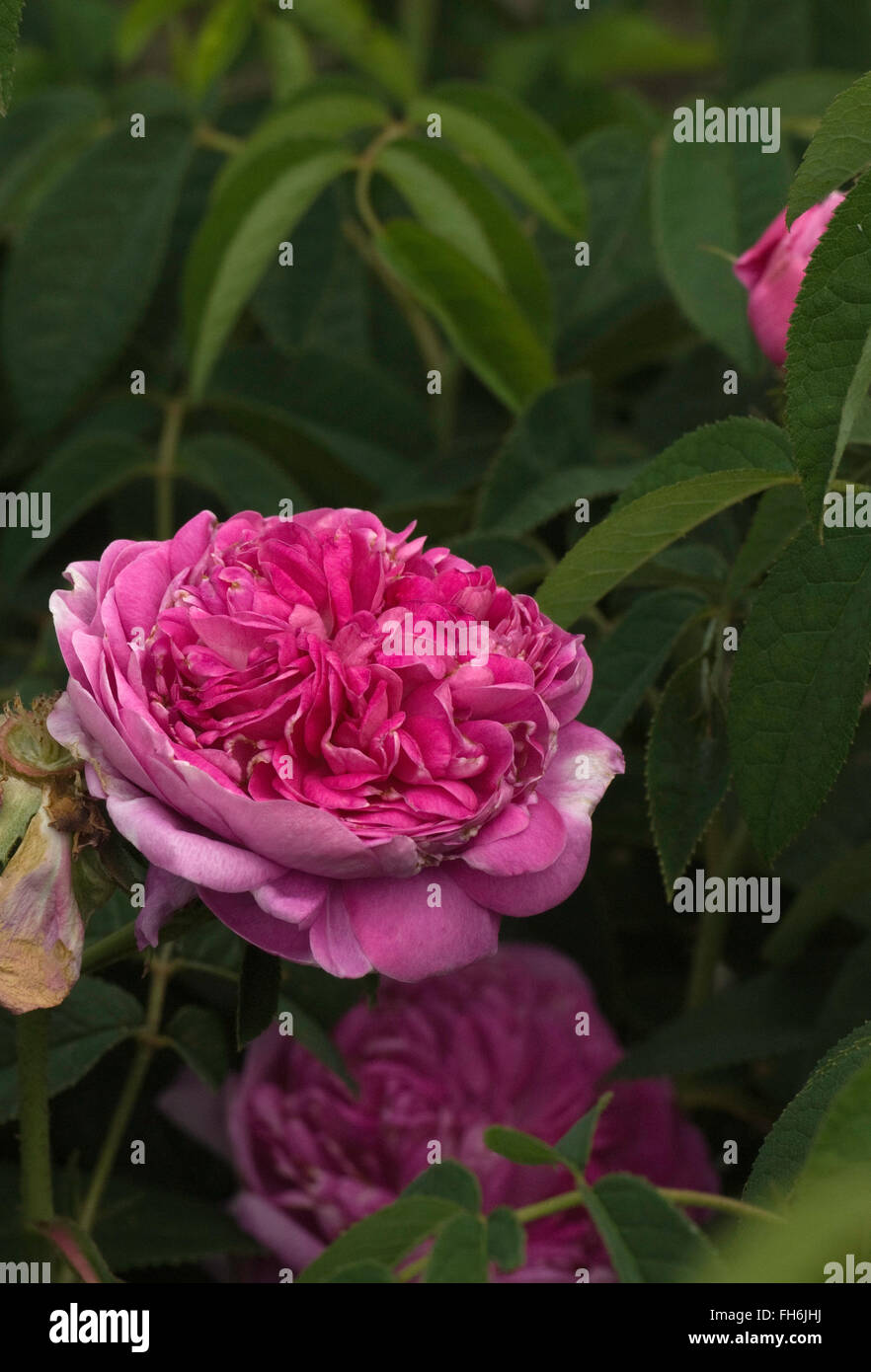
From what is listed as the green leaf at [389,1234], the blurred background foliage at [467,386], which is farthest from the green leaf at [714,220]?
the green leaf at [389,1234]

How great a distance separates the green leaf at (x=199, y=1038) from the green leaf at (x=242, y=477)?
0.21 m

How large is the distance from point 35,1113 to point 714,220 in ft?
1.40

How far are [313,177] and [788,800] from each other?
348 millimetres

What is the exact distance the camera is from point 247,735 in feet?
1.05

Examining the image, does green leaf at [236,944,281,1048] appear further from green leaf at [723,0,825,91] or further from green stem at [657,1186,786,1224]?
green leaf at [723,0,825,91]

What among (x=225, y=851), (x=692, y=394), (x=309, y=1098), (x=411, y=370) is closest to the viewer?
(x=225, y=851)

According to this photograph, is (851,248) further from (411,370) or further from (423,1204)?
(411,370)

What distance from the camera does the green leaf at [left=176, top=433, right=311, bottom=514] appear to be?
58 centimetres

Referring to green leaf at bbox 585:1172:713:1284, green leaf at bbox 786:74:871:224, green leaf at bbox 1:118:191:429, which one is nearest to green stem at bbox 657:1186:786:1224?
green leaf at bbox 585:1172:713:1284

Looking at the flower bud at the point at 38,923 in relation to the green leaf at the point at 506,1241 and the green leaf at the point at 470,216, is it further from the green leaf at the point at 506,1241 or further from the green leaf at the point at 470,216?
the green leaf at the point at 470,216

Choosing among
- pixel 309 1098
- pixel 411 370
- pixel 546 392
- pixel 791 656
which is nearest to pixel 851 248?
pixel 791 656

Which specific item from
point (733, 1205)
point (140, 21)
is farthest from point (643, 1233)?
point (140, 21)

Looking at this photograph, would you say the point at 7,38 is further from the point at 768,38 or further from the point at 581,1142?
the point at 768,38

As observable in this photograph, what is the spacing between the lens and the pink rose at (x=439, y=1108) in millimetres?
473
